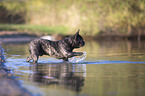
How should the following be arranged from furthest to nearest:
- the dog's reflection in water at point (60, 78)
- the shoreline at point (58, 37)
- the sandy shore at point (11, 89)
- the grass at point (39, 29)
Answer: the grass at point (39, 29) < the shoreline at point (58, 37) < the dog's reflection in water at point (60, 78) < the sandy shore at point (11, 89)

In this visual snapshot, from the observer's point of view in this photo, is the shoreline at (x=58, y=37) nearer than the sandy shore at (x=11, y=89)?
No

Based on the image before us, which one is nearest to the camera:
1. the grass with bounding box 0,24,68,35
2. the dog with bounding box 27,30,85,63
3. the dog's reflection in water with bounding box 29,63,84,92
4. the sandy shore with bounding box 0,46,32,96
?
the sandy shore with bounding box 0,46,32,96

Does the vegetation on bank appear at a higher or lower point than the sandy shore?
higher

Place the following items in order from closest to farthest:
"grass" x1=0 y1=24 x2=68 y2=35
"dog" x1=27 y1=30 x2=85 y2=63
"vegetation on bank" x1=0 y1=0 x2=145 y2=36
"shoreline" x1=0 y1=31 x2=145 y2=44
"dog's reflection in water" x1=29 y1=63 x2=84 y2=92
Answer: "dog's reflection in water" x1=29 y1=63 x2=84 y2=92, "dog" x1=27 y1=30 x2=85 y2=63, "shoreline" x1=0 y1=31 x2=145 y2=44, "vegetation on bank" x1=0 y1=0 x2=145 y2=36, "grass" x1=0 y1=24 x2=68 y2=35

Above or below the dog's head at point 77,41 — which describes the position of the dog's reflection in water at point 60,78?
below

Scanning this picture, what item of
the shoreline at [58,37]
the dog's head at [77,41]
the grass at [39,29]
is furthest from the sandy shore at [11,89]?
the grass at [39,29]

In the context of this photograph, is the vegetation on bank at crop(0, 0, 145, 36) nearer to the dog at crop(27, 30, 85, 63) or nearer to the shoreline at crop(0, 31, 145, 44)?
the shoreline at crop(0, 31, 145, 44)

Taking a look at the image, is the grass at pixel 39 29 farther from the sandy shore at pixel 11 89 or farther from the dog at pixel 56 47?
the sandy shore at pixel 11 89

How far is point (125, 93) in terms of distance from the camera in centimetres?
662

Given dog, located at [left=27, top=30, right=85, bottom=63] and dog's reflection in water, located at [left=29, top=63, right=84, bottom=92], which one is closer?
dog's reflection in water, located at [left=29, top=63, right=84, bottom=92]

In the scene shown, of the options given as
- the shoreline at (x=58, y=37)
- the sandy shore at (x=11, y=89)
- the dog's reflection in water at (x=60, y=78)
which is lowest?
the sandy shore at (x=11, y=89)

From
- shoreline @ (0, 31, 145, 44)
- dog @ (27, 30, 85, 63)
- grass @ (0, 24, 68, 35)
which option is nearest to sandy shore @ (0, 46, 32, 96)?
dog @ (27, 30, 85, 63)

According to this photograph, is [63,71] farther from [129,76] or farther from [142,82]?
[142,82]

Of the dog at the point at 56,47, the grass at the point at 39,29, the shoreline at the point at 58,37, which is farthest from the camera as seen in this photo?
the grass at the point at 39,29
